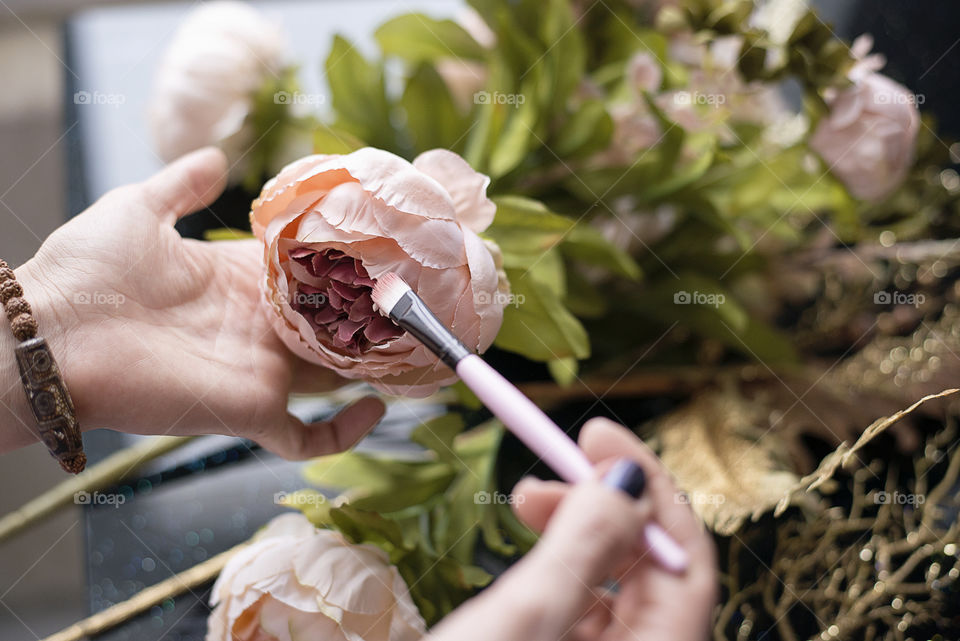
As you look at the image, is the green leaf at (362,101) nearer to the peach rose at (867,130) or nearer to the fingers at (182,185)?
the fingers at (182,185)

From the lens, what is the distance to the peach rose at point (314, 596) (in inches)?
10.7

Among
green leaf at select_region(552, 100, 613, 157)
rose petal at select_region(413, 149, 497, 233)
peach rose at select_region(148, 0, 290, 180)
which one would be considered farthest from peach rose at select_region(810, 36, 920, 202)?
peach rose at select_region(148, 0, 290, 180)

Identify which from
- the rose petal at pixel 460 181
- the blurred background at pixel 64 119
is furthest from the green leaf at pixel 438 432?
the blurred background at pixel 64 119

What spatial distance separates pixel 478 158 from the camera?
383 millimetres

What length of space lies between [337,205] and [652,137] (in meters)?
0.23

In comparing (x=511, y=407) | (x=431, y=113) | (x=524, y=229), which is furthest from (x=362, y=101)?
(x=511, y=407)

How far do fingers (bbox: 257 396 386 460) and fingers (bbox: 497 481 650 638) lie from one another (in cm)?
14

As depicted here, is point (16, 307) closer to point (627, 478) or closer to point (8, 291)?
point (8, 291)

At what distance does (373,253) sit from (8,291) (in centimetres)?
14

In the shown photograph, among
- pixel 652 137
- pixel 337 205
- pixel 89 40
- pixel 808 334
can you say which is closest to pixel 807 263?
pixel 808 334

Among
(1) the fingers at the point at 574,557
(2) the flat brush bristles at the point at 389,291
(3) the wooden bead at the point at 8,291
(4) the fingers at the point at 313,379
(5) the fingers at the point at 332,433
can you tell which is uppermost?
(2) the flat brush bristles at the point at 389,291

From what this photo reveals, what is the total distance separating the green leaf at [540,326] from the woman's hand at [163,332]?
7 cm

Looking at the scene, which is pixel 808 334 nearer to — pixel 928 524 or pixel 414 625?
pixel 928 524

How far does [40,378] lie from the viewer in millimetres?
270
